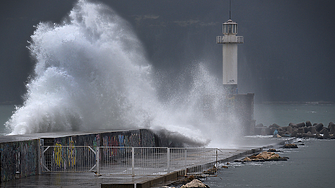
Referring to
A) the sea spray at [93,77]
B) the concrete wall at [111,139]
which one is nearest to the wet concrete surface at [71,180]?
the concrete wall at [111,139]

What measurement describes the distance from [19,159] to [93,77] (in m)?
16.1

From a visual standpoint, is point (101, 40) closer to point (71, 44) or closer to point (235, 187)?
point (71, 44)

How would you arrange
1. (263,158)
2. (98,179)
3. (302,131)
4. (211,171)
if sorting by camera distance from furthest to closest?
1. (302,131)
2. (263,158)
3. (211,171)
4. (98,179)

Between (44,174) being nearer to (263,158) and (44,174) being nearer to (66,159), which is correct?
(66,159)

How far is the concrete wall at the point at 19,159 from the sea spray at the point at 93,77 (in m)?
10.1

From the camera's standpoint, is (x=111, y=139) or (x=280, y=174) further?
(x=280, y=174)

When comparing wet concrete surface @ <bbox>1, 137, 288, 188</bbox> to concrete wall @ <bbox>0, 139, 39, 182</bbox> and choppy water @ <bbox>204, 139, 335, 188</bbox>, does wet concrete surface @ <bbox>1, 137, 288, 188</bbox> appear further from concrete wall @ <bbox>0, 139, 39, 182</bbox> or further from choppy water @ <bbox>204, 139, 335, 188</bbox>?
choppy water @ <bbox>204, 139, 335, 188</bbox>

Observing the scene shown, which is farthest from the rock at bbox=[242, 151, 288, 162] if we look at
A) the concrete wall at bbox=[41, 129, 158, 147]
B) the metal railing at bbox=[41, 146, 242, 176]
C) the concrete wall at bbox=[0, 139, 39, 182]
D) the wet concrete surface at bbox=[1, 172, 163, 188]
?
the concrete wall at bbox=[0, 139, 39, 182]

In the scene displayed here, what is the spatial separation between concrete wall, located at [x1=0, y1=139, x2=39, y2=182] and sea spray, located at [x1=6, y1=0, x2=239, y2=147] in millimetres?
10103

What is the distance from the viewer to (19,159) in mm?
14328

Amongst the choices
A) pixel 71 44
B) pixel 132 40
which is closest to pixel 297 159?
pixel 132 40

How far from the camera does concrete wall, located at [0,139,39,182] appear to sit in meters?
13.6

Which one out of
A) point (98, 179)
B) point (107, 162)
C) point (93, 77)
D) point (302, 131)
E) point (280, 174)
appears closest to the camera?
point (98, 179)

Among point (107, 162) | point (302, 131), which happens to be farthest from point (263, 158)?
→ point (302, 131)
